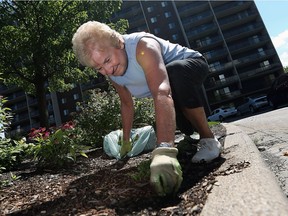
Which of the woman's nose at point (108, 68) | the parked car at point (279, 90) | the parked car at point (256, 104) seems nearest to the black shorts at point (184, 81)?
the woman's nose at point (108, 68)

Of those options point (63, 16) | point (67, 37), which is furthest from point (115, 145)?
point (63, 16)

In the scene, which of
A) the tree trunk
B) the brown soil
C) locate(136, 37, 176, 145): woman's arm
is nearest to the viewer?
the brown soil

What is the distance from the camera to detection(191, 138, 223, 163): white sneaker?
1.96 metres

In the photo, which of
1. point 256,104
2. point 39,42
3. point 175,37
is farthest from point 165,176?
point 175,37

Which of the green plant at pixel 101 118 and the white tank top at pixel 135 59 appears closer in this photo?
the white tank top at pixel 135 59

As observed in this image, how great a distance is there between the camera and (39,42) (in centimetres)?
1338

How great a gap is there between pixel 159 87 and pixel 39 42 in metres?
13.2

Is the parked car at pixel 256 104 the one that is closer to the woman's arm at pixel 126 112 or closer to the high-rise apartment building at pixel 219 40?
the high-rise apartment building at pixel 219 40

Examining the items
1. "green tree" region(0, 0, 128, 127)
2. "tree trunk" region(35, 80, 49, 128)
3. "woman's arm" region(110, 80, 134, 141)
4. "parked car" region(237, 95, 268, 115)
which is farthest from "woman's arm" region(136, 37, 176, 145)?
"parked car" region(237, 95, 268, 115)

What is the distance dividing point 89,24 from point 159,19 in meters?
47.0

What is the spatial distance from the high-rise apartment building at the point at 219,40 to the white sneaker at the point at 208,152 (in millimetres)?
41041

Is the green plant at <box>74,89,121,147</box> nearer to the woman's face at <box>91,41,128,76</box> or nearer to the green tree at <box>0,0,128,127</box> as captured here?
the woman's face at <box>91,41,128,76</box>

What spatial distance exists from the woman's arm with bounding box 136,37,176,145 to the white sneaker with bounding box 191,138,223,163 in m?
0.59

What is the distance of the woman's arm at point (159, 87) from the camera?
1.48 m
